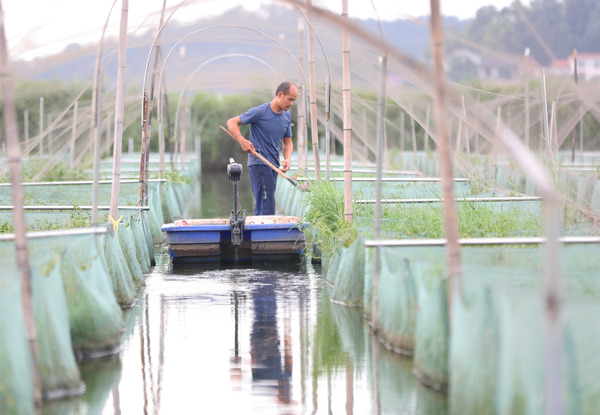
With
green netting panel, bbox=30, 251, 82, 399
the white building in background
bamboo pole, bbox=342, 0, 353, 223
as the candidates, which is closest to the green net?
green netting panel, bbox=30, 251, 82, 399

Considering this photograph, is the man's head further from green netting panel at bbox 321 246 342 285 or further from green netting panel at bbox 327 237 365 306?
green netting panel at bbox 327 237 365 306

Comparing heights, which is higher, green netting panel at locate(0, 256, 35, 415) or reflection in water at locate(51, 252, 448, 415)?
green netting panel at locate(0, 256, 35, 415)

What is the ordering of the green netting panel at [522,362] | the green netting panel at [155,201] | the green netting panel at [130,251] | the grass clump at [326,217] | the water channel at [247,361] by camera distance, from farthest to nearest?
the green netting panel at [155,201], the grass clump at [326,217], the green netting panel at [130,251], the water channel at [247,361], the green netting panel at [522,362]

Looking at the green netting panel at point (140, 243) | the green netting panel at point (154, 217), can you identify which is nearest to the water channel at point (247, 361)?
the green netting panel at point (140, 243)

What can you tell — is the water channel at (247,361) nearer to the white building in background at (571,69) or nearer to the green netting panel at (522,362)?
the green netting panel at (522,362)

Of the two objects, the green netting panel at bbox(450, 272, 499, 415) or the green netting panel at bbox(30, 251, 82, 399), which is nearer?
the green netting panel at bbox(450, 272, 499, 415)

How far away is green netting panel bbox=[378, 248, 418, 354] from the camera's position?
5.22m

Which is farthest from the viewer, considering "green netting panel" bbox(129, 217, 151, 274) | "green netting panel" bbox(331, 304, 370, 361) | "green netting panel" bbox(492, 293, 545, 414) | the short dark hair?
the short dark hair

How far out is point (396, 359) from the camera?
5.27 metres

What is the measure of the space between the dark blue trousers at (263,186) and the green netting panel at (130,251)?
223cm

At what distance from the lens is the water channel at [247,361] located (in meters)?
4.44

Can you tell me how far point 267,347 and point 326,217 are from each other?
8.91 ft

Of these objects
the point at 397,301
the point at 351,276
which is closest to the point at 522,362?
the point at 397,301

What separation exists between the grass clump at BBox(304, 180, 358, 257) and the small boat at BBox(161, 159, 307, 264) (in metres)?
0.29
